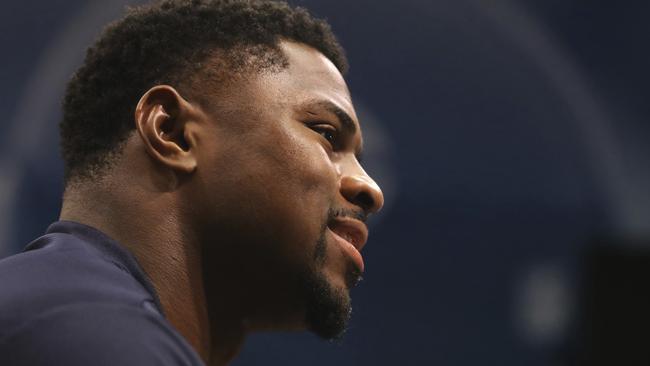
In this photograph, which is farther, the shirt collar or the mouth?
the mouth

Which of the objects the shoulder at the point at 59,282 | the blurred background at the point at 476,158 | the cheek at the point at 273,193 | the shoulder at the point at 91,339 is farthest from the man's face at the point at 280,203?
the blurred background at the point at 476,158

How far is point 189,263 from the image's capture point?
96 centimetres

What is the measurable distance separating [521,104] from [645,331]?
72 cm

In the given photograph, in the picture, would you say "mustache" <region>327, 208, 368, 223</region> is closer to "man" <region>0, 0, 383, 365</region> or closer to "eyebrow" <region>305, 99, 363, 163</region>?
"man" <region>0, 0, 383, 365</region>

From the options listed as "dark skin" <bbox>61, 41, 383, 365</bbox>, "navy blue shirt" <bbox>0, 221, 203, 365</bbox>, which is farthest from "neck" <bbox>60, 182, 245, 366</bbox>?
"navy blue shirt" <bbox>0, 221, 203, 365</bbox>

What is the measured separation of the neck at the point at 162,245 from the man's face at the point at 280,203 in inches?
0.8

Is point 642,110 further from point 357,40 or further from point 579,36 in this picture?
point 357,40

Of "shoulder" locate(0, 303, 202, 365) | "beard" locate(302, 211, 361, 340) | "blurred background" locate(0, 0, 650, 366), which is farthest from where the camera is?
"blurred background" locate(0, 0, 650, 366)

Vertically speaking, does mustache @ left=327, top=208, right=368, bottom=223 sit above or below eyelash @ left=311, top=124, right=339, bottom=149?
below

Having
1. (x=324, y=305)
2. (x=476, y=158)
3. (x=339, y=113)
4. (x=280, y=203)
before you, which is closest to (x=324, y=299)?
(x=324, y=305)

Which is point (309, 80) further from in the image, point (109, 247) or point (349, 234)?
point (109, 247)

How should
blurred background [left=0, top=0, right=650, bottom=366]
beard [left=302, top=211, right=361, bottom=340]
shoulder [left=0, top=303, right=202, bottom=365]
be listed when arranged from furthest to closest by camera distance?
1. blurred background [left=0, top=0, right=650, bottom=366]
2. beard [left=302, top=211, right=361, bottom=340]
3. shoulder [left=0, top=303, right=202, bottom=365]

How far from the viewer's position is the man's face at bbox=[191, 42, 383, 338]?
0.97m

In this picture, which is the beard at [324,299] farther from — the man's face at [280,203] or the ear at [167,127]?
the ear at [167,127]
